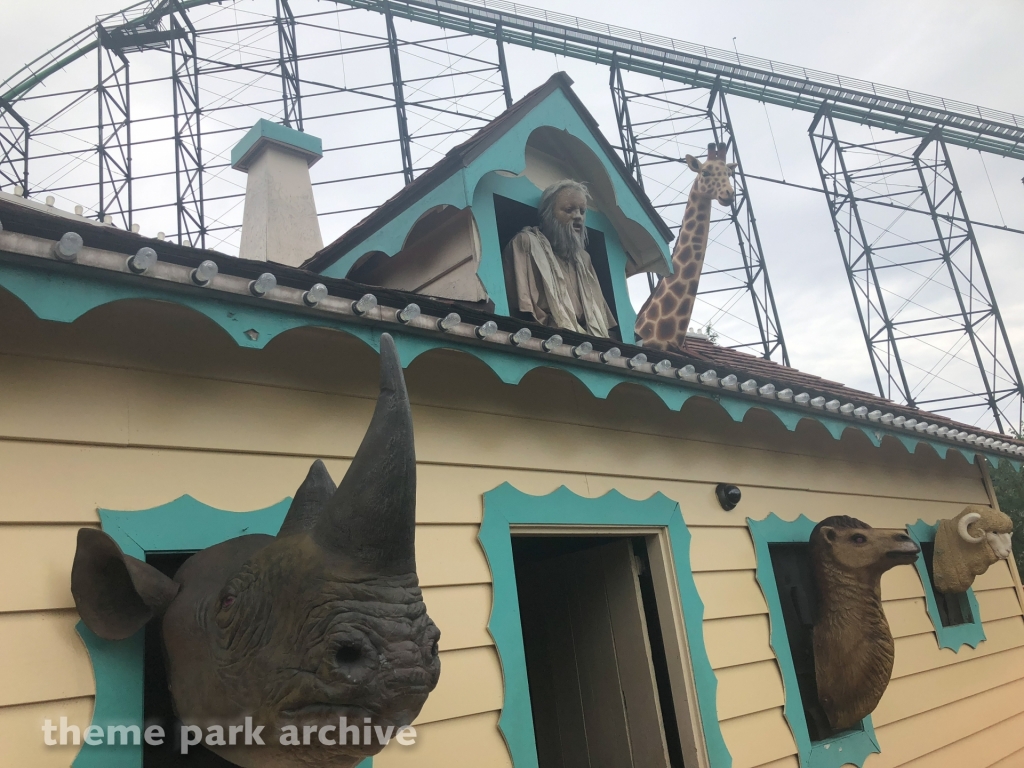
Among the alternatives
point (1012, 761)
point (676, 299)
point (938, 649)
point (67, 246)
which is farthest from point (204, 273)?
point (1012, 761)

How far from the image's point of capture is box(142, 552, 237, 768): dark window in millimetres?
2396

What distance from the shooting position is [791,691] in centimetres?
452

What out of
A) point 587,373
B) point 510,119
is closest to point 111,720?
point 587,373

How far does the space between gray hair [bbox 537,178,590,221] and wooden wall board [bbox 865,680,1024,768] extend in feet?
13.4

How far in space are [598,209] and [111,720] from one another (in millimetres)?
4299

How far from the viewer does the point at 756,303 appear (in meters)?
15.6

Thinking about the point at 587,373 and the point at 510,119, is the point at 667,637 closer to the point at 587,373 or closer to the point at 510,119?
the point at 587,373

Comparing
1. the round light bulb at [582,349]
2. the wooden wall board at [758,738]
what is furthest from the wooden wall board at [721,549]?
the round light bulb at [582,349]

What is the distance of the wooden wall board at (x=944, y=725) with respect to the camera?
5.07m

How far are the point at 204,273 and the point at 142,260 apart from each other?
0.58 ft

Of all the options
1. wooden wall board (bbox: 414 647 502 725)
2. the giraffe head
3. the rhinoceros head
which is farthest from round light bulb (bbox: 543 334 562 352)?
the giraffe head

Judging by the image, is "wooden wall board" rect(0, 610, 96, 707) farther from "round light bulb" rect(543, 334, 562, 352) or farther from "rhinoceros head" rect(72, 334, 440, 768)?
"round light bulb" rect(543, 334, 562, 352)

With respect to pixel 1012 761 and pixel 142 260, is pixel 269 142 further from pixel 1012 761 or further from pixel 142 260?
pixel 1012 761

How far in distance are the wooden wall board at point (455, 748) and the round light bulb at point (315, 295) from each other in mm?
1650
